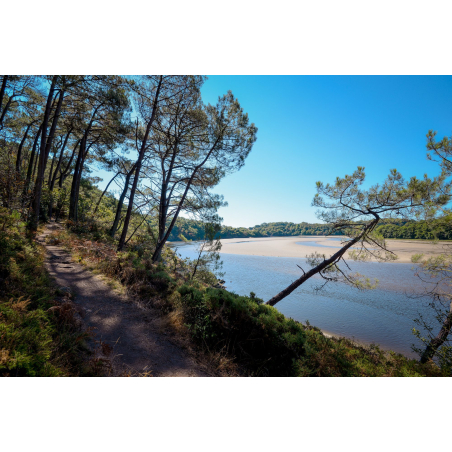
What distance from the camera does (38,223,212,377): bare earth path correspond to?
318cm

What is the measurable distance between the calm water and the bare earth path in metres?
8.90

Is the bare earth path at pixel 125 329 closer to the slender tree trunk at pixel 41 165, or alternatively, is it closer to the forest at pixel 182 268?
the forest at pixel 182 268

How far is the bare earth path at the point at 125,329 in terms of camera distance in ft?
10.4

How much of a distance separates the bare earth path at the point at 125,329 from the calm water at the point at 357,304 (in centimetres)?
890

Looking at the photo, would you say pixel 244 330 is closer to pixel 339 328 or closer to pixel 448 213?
pixel 448 213

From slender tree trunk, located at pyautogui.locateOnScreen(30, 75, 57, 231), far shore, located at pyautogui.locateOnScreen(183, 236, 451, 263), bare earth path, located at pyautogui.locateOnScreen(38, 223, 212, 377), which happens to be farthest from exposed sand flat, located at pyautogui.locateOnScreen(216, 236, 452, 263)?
slender tree trunk, located at pyautogui.locateOnScreen(30, 75, 57, 231)

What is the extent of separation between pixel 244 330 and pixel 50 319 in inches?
137

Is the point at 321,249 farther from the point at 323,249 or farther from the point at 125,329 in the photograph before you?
the point at 125,329

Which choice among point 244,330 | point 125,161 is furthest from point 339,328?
point 125,161

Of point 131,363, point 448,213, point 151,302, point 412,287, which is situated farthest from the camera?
point 412,287

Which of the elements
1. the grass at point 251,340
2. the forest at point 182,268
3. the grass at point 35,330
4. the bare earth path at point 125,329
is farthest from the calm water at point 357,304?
the grass at point 35,330

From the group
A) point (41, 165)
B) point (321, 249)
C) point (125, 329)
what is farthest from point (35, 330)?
point (321, 249)

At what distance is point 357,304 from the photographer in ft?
42.1

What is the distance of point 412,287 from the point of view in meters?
15.0
